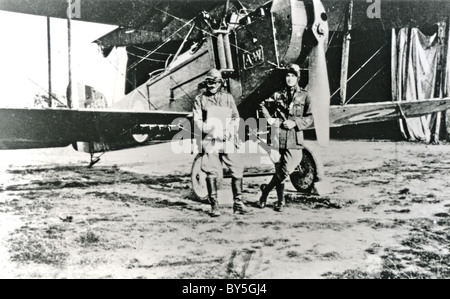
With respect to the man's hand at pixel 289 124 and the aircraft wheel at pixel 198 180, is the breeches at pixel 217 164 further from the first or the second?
the man's hand at pixel 289 124

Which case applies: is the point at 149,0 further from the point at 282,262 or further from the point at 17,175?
the point at 282,262

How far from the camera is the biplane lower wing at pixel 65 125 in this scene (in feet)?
11.8

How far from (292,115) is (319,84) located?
405 millimetres

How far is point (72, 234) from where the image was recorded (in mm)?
3082

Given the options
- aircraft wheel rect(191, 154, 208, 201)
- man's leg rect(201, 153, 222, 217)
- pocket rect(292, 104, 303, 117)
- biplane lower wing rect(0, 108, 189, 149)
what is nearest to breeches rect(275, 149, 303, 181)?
pocket rect(292, 104, 303, 117)

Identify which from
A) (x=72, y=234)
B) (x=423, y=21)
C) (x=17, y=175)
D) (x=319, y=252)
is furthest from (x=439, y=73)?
(x=17, y=175)

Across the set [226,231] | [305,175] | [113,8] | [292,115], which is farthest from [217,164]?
[113,8]

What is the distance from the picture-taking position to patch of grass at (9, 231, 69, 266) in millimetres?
2789

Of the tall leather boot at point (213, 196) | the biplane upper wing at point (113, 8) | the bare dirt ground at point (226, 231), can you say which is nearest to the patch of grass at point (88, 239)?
the bare dirt ground at point (226, 231)

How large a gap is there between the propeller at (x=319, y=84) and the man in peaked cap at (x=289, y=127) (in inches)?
3.1

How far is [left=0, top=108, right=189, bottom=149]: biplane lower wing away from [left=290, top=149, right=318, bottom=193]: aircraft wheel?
1538 millimetres

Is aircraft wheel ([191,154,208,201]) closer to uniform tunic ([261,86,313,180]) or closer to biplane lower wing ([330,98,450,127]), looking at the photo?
Result: uniform tunic ([261,86,313,180])

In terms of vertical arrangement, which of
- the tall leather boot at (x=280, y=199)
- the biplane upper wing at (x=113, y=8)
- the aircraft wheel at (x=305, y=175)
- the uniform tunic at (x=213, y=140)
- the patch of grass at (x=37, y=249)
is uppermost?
the biplane upper wing at (x=113, y=8)
